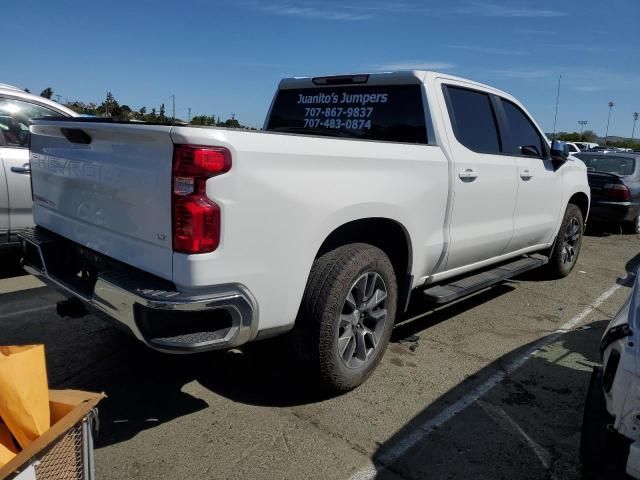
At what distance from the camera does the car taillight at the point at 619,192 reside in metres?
9.62

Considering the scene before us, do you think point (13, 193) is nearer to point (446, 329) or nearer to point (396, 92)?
point (396, 92)

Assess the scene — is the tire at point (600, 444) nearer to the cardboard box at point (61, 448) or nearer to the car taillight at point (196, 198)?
the car taillight at point (196, 198)

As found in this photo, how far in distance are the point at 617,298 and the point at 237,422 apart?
184 inches

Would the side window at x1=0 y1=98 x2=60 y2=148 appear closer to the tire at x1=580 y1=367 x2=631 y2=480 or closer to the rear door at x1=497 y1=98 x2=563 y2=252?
the rear door at x1=497 y1=98 x2=563 y2=252

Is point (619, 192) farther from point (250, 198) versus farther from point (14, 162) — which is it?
point (14, 162)

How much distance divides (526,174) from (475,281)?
4.01 ft

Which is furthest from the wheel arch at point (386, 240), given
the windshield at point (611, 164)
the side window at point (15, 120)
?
the windshield at point (611, 164)

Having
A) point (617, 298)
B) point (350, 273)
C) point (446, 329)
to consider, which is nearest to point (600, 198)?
point (617, 298)

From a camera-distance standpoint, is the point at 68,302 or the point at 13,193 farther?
the point at 13,193

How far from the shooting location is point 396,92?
4.14 metres

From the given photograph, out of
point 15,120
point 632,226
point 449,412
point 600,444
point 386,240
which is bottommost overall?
point 449,412

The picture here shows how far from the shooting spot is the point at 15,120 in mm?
5367

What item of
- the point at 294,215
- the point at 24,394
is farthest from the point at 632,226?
the point at 24,394

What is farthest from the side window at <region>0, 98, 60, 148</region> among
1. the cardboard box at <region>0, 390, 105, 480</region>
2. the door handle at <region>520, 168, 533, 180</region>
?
the door handle at <region>520, 168, 533, 180</region>
